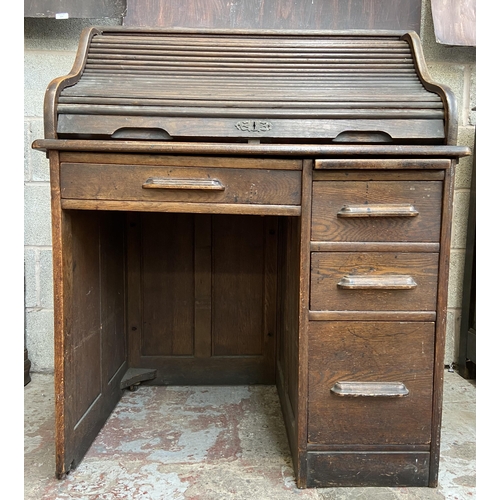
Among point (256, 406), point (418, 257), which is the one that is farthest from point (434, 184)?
point (256, 406)

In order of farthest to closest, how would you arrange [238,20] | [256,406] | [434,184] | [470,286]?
[470,286] → [238,20] → [256,406] → [434,184]

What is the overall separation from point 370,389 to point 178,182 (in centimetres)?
88

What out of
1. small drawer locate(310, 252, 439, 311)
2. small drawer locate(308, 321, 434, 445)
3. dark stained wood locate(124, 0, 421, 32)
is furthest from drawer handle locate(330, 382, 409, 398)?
dark stained wood locate(124, 0, 421, 32)

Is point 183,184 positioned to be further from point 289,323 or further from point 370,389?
point 370,389

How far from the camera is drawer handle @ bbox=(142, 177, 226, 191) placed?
1365mm

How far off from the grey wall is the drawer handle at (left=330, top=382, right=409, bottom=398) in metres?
1.22

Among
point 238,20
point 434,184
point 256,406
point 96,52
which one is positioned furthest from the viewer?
point 238,20

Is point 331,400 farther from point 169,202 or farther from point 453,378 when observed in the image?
point 453,378

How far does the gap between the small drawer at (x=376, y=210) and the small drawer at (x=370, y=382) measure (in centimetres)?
28

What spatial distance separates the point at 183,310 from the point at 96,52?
1.20 metres

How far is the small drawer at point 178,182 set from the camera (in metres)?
1.38

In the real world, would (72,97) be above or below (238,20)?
below

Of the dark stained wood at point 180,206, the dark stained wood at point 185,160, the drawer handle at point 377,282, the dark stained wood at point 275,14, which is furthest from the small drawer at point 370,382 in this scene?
the dark stained wood at point 275,14

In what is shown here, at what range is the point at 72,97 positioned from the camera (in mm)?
1426
